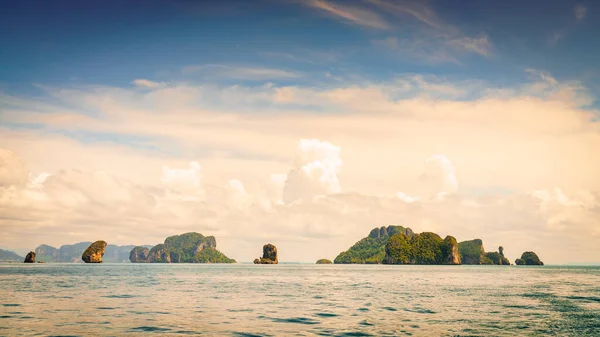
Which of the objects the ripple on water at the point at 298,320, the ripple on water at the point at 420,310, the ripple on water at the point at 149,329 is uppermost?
the ripple on water at the point at 149,329

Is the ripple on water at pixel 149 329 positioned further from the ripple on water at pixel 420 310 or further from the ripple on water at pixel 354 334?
the ripple on water at pixel 420 310

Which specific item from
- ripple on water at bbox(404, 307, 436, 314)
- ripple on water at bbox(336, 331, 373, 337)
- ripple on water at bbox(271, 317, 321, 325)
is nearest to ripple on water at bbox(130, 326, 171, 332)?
ripple on water at bbox(271, 317, 321, 325)

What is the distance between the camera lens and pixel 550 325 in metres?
39.6

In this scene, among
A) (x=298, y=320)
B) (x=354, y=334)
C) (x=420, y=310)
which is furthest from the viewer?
(x=420, y=310)

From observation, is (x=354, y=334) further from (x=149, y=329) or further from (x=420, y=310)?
(x=420, y=310)

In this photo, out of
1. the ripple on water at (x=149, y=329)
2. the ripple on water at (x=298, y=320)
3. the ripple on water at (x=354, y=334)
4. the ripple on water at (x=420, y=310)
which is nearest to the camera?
the ripple on water at (x=354, y=334)

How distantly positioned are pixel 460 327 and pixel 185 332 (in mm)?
22477

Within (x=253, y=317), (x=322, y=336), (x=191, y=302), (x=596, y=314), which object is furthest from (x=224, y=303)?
(x=596, y=314)

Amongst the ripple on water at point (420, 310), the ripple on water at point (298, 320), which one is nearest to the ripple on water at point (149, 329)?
the ripple on water at point (298, 320)

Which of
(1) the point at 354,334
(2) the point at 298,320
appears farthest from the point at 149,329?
(1) the point at 354,334

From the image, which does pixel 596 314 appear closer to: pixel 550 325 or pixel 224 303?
pixel 550 325

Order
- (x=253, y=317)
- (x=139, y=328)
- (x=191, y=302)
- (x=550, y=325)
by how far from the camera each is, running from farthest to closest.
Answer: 1. (x=191, y=302)
2. (x=253, y=317)
3. (x=550, y=325)
4. (x=139, y=328)

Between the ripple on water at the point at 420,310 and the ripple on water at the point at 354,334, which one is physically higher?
the ripple on water at the point at 420,310

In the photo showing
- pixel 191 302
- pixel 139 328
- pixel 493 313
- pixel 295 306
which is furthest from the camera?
pixel 191 302
